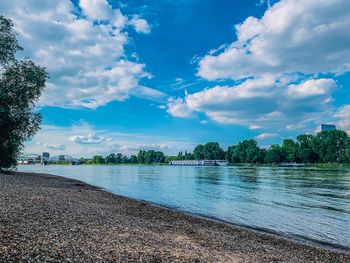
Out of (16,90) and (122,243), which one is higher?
(16,90)

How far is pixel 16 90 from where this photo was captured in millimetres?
50250

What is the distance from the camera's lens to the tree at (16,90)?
4775 cm

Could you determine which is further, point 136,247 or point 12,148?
point 12,148

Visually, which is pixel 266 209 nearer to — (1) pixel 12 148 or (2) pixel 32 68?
(2) pixel 32 68

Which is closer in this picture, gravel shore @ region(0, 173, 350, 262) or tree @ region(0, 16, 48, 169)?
gravel shore @ region(0, 173, 350, 262)

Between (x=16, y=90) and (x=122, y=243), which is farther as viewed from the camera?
(x=16, y=90)

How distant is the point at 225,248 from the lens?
Answer: 57.7ft

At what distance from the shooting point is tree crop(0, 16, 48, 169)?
157 feet

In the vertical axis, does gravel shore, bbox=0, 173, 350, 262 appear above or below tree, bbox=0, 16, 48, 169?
below

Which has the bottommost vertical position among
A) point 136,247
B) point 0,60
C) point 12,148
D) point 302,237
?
point 302,237

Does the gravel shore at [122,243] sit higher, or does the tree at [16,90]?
the tree at [16,90]

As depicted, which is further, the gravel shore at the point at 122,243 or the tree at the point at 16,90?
the tree at the point at 16,90

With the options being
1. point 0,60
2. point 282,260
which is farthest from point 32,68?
point 282,260

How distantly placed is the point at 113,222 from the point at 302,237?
14542 mm
